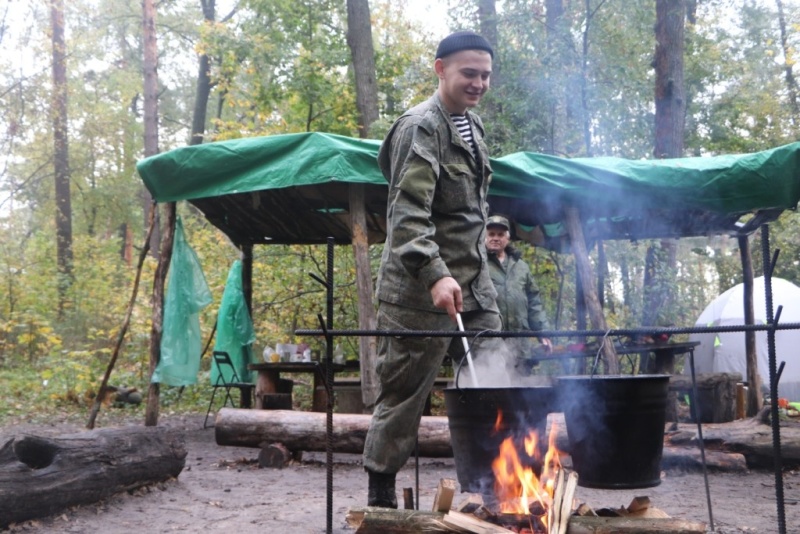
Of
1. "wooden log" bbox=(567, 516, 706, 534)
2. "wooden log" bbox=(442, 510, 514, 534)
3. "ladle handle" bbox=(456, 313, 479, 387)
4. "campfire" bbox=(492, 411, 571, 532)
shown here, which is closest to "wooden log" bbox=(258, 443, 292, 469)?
"ladle handle" bbox=(456, 313, 479, 387)

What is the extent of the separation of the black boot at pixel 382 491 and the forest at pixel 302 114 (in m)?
6.02

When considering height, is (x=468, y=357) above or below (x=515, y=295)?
below

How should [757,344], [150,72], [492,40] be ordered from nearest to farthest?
1. [757,344]
2. [492,40]
3. [150,72]

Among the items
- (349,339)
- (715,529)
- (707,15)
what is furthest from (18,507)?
(707,15)

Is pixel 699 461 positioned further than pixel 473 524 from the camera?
Yes

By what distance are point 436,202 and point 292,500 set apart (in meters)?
2.64

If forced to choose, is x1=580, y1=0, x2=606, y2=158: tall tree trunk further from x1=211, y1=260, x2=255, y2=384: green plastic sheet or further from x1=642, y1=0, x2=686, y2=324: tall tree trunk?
x1=211, y1=260, x2=255, y2=384: green plastic sheet

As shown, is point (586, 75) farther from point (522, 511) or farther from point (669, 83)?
point (522, 511)

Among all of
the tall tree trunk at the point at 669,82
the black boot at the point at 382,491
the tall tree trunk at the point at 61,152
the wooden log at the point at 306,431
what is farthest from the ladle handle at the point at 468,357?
the tall tree trunk at the point at 61,152

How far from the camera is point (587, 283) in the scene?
25.1ft

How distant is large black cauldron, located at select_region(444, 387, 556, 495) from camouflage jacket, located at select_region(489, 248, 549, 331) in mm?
4123

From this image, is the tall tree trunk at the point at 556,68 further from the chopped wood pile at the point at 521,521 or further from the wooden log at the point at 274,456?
the chopped wood pile at the point at 521,521

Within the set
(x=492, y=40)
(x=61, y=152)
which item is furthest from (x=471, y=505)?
(x=61, y=152)

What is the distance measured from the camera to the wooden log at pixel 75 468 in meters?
4.21
